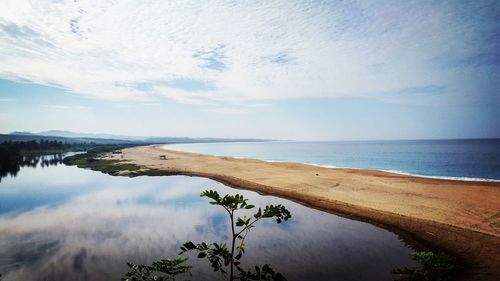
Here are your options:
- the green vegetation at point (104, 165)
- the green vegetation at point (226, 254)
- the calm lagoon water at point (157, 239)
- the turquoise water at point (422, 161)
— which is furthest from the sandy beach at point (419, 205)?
the green vegetation at point (104, 165)

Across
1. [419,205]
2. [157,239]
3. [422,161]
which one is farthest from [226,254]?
[422,161]

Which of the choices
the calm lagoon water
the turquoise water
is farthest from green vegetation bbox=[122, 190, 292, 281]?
the turquoise water

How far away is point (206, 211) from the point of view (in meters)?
23.6

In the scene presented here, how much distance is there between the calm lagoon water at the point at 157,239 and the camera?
13180 millimetres

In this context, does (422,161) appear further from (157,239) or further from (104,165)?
(104,165)

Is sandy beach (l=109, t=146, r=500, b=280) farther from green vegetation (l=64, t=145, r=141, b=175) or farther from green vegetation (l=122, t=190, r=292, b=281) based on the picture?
green vegetation (l=64, t=145, r=141, b=175)

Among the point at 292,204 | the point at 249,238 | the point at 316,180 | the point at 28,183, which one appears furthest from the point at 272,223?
the point at 28,183

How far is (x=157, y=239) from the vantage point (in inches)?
678

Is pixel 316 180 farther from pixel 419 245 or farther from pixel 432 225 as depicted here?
pixel 419 245

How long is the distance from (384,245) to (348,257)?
2935 mm

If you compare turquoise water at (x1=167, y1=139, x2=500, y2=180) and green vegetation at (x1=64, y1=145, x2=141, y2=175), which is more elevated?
turquoise water at (x1=167, y1=139, x2=500, y2=180)

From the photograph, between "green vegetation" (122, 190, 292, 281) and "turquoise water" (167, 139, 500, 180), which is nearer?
"green vegetation" (122, 190, 292, 281)

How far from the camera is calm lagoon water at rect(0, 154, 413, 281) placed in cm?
1318

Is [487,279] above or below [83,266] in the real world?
above
